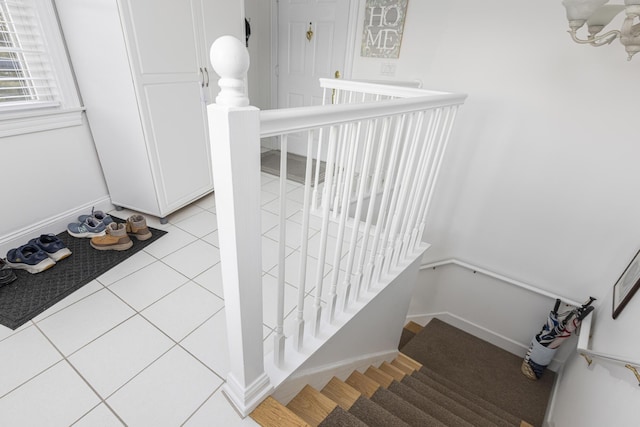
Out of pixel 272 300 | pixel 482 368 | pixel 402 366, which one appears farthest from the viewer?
pixel 482 368

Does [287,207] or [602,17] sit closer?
[602,17]

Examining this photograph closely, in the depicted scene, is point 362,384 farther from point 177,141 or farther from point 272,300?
point 177,141

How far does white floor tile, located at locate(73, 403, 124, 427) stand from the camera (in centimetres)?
107

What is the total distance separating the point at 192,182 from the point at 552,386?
12.3 ft

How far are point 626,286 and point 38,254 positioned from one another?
12.6 ft

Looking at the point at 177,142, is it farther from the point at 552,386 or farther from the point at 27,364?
the point at 552,386

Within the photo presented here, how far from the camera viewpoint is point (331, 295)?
1.35m

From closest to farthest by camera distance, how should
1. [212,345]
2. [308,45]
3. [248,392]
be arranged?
[248,392] → [212,345] → [308,45]

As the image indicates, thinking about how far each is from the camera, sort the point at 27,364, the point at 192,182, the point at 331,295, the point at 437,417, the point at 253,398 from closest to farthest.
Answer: the point at 253,398 → the point at 27,364 → the point at 331,295 → the point at 437,417 → the point at 192,182

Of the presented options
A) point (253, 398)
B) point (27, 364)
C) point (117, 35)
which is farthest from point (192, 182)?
point (253, 398)

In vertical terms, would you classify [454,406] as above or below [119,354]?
below

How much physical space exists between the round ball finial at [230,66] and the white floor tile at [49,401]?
1270mm

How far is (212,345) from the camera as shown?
139 cm

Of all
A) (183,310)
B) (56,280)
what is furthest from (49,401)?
(56,280)
